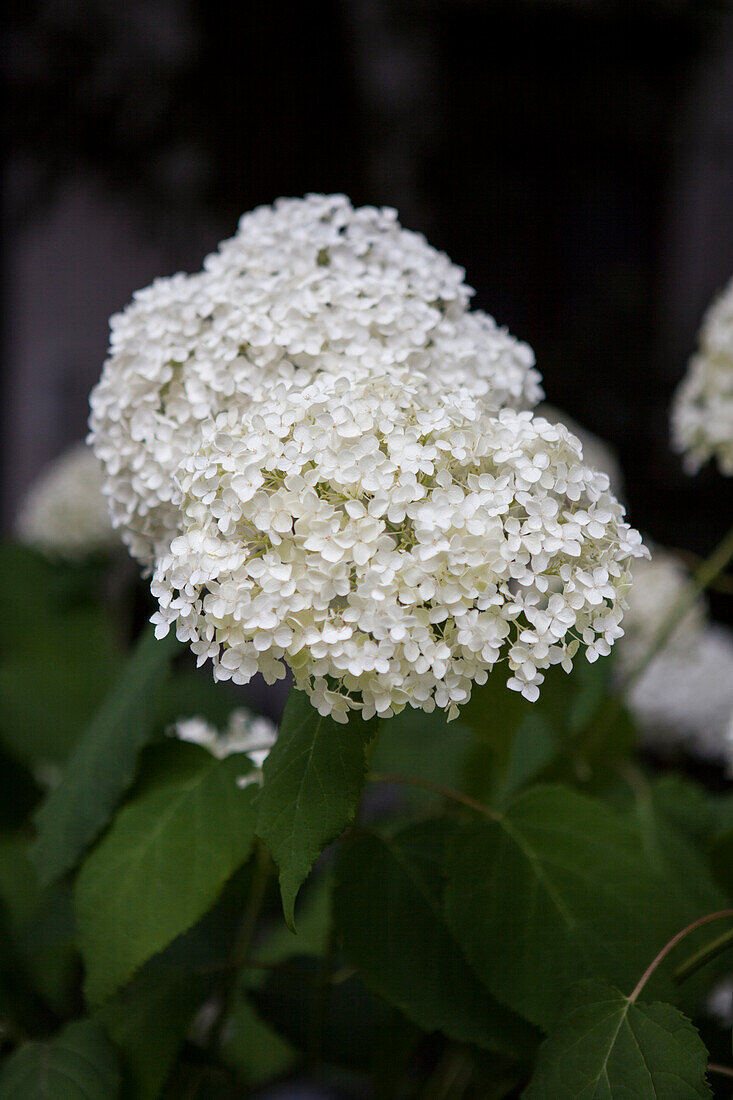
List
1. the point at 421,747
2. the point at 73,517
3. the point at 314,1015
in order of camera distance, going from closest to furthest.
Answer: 1. the point at 314,1015
2. the point at 421,747
3. the point at 73,517

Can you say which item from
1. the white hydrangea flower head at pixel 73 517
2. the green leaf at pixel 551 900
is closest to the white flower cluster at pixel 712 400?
the green leaf at pixel 551 900

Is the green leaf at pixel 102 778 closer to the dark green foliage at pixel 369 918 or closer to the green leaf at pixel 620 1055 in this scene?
the dark green foliage at pixel 369 918

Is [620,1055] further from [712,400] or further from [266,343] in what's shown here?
[712,400]

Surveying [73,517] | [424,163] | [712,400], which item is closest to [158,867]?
[712,400]

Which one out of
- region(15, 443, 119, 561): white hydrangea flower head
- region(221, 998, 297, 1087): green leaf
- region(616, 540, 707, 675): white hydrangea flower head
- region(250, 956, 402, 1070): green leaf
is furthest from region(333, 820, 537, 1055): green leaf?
region(15, 443, 119, 561): white hydrangea flower head

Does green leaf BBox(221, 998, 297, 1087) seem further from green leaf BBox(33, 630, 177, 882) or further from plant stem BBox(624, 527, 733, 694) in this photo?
plant stem BBox(624, 527, 733, 694)

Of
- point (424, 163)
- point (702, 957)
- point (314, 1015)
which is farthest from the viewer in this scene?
point (424, 163)
